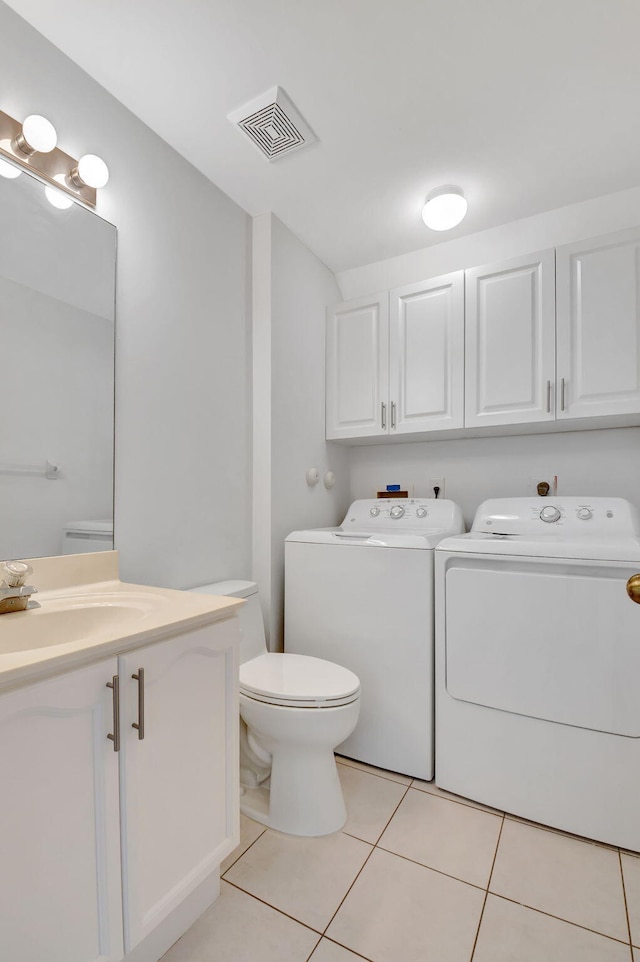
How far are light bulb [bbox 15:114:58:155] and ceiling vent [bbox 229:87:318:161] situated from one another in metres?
0.62

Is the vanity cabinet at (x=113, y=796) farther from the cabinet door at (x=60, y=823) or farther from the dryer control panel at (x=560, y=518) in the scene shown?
the dryer control panel at (x=560, y=518)

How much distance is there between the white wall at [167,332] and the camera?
4.64ft

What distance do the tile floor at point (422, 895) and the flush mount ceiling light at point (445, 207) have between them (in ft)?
7.64

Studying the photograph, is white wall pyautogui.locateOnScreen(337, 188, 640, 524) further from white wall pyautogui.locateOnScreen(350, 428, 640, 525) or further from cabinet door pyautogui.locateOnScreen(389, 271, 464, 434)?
cabinet door pyautogui.locateOnScreen(389, 271, 464, 434)

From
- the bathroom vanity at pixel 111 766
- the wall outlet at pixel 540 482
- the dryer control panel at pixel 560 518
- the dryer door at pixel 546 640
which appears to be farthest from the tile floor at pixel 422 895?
the wall outlet at pixel 540 482

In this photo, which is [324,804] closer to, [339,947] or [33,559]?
[339,947]

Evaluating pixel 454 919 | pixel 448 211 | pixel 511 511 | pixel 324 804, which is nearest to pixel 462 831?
pixel 454 919

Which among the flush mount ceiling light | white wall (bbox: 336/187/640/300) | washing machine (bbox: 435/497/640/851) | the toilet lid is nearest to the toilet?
the toilet lid

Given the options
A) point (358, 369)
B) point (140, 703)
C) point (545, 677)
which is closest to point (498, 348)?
point (358, 369)

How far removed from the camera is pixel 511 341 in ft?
6.70

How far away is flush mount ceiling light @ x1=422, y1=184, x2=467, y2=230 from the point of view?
6.36 ft

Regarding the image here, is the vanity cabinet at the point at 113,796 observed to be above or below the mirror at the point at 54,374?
below

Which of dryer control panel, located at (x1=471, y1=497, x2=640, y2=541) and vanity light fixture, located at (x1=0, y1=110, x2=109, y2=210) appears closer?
vanity light fixture, located at (x1=0, y1=110, x2=109, y2=210)

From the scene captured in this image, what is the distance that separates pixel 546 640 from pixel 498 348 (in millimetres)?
1246
